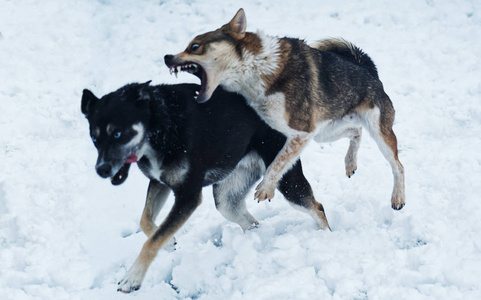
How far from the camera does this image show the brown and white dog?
165 inches

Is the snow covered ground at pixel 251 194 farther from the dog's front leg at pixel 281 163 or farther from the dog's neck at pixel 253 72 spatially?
the dog's neck at pixel 253 72

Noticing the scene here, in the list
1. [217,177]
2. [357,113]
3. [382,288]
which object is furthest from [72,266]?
[357,113]

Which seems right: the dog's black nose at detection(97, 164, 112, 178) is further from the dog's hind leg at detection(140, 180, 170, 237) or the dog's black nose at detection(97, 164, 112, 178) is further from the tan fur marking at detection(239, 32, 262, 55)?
the tan fur marking at detection(239, 32, 262, 55)

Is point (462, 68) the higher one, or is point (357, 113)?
point (357, 113)

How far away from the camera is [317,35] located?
28.3 feet

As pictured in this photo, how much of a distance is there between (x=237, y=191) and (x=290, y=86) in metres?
1.10

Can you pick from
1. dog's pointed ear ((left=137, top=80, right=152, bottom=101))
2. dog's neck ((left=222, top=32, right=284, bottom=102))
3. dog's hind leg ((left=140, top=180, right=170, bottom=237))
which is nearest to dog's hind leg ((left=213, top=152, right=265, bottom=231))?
dog's hind leg ((left=140, top=180, right=170, bottom=237))

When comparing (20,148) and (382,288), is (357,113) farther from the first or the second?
(20,148)

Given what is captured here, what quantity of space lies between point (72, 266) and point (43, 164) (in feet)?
5.53

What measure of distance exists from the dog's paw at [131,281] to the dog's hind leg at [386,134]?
8.21 feet

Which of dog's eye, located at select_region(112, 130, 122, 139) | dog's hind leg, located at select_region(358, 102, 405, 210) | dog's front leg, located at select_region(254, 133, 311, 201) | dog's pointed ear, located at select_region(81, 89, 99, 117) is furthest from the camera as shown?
dog's hind leg, located at select_region(358, 102, 405, 210)

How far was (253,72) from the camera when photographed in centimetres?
428

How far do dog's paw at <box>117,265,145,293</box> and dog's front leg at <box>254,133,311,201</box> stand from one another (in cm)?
122

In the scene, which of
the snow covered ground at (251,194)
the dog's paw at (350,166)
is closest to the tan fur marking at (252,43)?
the snow covered ground at (251,194)
